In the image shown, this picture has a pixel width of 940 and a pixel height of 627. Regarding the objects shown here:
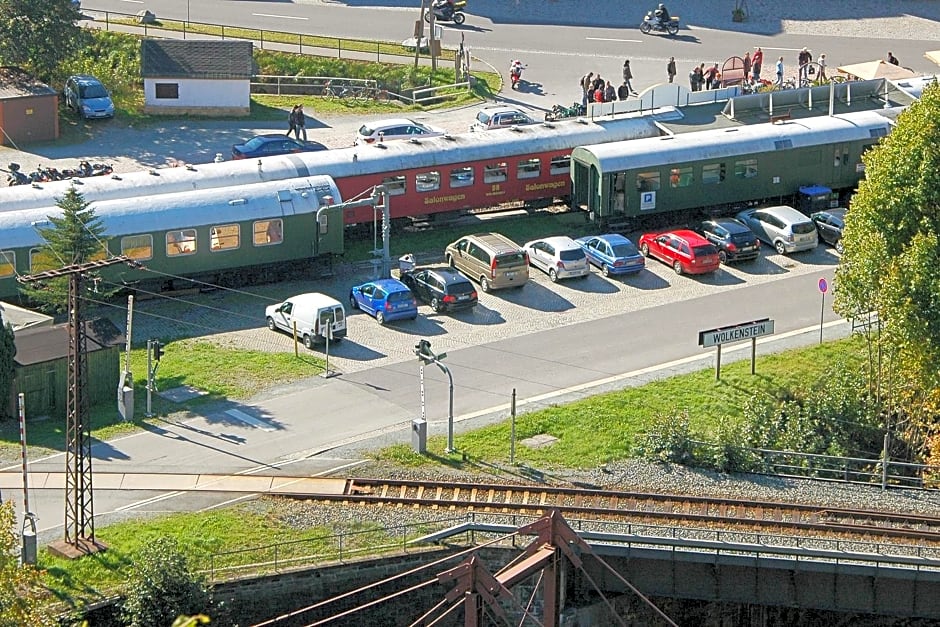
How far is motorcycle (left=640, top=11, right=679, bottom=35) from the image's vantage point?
3462 inches

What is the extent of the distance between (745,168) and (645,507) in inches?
1004

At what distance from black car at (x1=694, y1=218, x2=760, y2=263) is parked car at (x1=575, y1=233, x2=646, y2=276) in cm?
302

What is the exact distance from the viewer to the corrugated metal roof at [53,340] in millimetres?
46500

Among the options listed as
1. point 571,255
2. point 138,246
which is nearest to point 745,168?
point 571,255

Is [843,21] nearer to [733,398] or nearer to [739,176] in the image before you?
[739,176]

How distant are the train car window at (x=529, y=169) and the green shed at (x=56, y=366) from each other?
20844 mm

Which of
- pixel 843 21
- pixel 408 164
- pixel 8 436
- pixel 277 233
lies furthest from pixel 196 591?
pixel 843 21

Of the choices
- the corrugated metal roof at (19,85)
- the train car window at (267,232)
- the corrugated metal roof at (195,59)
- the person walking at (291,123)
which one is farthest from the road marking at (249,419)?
the corrugated metal roof at (195,59)

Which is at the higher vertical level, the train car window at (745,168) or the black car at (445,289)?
the train car window at (745,168)

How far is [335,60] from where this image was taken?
82.2m

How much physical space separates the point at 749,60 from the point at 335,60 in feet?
65.2

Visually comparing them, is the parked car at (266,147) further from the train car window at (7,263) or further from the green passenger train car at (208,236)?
the train car window at (7,263)

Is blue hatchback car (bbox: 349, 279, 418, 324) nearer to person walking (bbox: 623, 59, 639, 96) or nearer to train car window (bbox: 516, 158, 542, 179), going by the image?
train car window (bbox: 516, 158, 542, 179)

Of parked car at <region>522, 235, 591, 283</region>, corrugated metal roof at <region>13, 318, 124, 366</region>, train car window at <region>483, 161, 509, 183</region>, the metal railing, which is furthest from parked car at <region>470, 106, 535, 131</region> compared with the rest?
the metal railing
